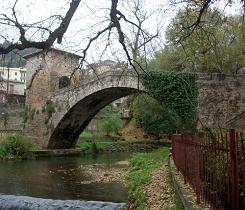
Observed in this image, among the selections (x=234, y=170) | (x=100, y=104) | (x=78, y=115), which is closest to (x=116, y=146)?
(x=78, y=115)

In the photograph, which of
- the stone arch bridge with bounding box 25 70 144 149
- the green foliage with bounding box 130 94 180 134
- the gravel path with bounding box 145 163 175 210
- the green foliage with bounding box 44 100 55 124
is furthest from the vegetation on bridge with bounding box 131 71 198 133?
the gravel path with bounding box 145 163 175 210

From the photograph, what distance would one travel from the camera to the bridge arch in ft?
65.5

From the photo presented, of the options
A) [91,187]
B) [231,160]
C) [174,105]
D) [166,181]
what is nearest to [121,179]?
[91,187]

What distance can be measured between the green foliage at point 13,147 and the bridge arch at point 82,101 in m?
3.15

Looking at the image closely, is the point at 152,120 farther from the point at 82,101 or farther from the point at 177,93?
the point at 177,93

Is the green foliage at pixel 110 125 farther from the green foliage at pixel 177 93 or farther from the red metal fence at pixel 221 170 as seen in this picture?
the red metal fence at pixel 221 170

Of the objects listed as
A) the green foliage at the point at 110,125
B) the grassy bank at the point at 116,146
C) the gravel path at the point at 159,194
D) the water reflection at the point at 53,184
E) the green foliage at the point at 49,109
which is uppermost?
the green foliage at the point at 49,109

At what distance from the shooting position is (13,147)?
19.1 m

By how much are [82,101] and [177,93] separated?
20.1ft

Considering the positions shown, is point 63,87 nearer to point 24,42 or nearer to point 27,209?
point 27,209

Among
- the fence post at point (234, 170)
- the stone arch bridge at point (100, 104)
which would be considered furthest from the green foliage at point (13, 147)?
the fence post at point (234, 170)

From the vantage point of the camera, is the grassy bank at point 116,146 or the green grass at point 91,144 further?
the green grass at point 91,144

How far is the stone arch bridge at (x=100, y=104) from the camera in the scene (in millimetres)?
17359

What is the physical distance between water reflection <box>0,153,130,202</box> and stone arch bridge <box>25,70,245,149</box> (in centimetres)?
270
